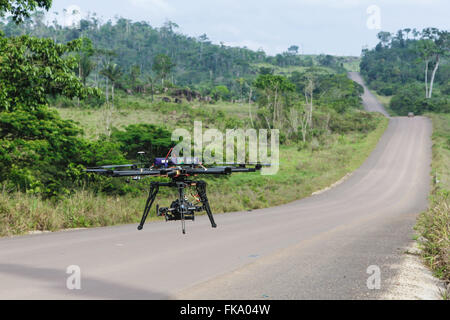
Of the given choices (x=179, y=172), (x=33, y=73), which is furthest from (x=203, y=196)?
(x=33, y=73)

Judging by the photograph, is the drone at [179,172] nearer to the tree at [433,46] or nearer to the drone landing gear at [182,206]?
the drone landing gear at [182,206]

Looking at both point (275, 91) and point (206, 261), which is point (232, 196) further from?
point (275, 91)

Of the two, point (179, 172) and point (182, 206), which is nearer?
point (179, 172)

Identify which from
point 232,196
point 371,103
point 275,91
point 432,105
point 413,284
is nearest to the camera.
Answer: point 413,284

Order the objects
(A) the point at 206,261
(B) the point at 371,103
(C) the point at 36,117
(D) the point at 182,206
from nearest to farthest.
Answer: (D) the point at 182,206 → (A) the point at 206,261 → (C) the point at 36,117 → (B) the point at 371,103

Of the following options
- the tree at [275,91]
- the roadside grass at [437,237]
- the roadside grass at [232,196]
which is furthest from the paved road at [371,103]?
the roadside grass at [437,237]

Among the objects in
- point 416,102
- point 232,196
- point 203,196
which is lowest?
point 232,196
